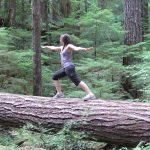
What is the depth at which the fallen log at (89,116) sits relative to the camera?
771 cm

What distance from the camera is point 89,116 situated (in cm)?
809

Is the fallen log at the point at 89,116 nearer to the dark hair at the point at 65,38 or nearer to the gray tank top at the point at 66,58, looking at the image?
the gray tank top at the point at 66,58

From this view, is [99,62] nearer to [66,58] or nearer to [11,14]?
[66,58]

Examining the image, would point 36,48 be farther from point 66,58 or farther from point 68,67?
point 68,67

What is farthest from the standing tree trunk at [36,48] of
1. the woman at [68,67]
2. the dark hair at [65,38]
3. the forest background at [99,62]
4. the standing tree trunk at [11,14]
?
the standing tree trunk at [11,14]

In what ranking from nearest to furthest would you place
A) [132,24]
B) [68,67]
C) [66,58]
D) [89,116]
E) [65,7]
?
[89,116] < [68,67] < [66,58] < [132,24] < [65,7]

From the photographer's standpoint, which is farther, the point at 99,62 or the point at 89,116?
the point at 99,62

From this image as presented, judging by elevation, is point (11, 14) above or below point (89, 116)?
above

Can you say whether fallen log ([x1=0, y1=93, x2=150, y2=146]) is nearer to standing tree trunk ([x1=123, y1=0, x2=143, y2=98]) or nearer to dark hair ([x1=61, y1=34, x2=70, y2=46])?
dark hair ([x1=61, y1=34, x2=70, y2=46])

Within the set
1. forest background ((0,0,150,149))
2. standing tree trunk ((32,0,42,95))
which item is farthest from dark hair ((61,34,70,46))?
standing tree trunk ((32,0,42,95))

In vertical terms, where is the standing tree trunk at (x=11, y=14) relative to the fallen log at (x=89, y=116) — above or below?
above

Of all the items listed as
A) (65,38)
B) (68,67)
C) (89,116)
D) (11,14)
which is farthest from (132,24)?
(89,116)

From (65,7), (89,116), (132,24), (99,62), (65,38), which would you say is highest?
(65,7)

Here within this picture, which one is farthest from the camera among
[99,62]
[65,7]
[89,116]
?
[65,7]
